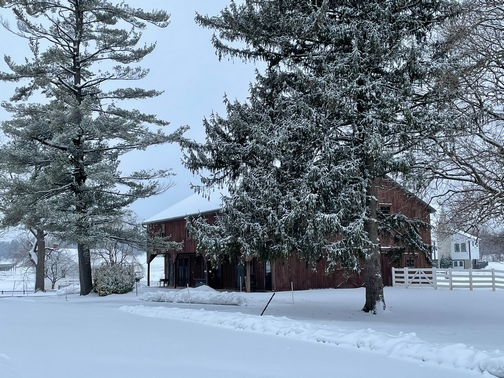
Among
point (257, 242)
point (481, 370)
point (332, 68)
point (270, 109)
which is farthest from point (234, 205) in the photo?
point (481, 370)

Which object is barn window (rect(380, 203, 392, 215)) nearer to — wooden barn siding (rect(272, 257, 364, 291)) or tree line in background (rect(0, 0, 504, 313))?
Result: tree line in background (rect(0, 0, 504, 313))

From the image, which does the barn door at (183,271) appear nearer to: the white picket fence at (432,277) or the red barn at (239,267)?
the red barn at (239,267)

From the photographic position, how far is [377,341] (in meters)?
8.13

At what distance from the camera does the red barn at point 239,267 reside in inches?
997

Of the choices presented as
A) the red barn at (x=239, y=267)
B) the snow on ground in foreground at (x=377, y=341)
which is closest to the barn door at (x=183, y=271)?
the red barn at (x=239, y=267)

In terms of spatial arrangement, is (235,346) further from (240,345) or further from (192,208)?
(192,208)

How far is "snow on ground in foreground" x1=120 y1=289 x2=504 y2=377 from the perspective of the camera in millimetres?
6691

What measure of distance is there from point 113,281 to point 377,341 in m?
18.8

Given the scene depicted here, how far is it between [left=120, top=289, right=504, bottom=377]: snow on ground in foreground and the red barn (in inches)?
403

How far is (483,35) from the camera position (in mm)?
9617

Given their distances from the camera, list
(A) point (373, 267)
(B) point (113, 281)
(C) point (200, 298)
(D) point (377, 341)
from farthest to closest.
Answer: (B) point (113, 281), (C) point (200, 298), (A) point (373, 267), (D) point (377, 341)

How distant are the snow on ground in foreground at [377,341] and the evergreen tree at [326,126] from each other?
2.80m

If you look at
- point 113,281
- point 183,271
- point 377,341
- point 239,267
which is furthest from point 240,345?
point 183,271

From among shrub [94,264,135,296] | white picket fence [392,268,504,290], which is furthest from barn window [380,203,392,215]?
shrub [94,264,135,296]
